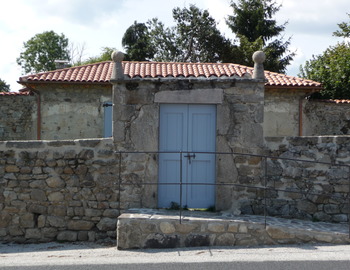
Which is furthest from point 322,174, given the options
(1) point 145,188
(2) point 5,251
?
(2) point 5,251

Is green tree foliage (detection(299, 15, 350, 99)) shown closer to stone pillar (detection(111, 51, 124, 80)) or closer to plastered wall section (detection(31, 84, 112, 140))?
plastered wall section (detection(31, 84, 112, 140))

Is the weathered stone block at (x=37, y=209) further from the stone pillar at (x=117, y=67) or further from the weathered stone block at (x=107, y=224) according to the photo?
the stone pillar at (x=117, y=67)

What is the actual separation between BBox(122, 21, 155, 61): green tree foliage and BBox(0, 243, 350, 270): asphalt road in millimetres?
21457

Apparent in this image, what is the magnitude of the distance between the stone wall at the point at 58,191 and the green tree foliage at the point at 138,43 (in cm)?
1995

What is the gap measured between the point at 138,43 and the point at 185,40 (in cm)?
319

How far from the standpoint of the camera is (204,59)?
2500 centimetres

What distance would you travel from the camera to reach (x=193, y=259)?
562 cm

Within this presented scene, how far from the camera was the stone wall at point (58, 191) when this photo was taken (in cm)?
739

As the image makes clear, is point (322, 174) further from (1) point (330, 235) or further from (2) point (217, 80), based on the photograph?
(2) point (217, 80)

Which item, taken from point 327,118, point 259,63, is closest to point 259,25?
point 327,118

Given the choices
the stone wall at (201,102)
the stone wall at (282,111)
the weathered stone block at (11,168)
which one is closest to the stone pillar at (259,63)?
the stone wall at (201,102)

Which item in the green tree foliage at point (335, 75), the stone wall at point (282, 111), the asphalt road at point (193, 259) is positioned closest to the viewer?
the asphalt road at point (193, 259)

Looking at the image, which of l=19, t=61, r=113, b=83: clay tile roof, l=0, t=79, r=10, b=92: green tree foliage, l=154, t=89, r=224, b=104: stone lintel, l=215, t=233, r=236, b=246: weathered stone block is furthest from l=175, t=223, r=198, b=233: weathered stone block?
l=0, t=79, r=10, b=92: green tree foliage

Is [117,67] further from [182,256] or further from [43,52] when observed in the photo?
[43,52]
